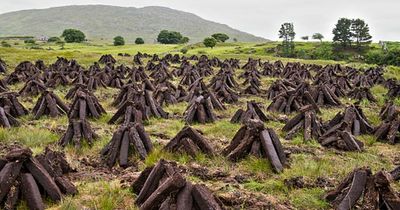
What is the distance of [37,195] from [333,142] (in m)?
8.24

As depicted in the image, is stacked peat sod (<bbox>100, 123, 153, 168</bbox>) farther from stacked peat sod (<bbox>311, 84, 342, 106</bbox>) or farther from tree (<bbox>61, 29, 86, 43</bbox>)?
tree (<bbox>61, 29, 86, 43</bbox>)

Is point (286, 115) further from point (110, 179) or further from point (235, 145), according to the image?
point (110, 179)

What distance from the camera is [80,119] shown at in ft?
44.9

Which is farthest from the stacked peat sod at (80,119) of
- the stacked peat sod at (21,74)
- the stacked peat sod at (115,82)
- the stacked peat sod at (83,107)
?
the stacked peat sod at (21,74)

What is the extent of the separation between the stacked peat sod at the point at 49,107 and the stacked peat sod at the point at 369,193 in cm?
1156

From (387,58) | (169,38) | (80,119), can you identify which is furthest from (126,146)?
(169,38)

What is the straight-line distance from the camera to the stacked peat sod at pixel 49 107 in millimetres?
16219

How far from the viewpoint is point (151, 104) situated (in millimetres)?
17000

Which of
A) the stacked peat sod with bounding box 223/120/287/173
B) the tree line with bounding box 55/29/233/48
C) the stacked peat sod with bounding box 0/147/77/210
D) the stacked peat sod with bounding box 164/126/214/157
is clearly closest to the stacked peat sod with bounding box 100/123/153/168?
the stacked peat sod with bounding box 164/126/214/157

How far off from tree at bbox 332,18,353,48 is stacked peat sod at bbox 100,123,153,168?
99.4 metres

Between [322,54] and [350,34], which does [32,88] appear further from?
[350,34]

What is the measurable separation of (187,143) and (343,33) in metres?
99.5

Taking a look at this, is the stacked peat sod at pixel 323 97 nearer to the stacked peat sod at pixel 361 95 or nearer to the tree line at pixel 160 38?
the stacked peat sod at pixel 361 95

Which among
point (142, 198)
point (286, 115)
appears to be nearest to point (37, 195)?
point (142, 198)
